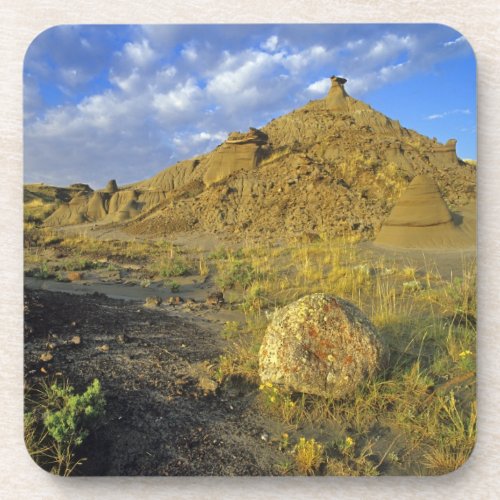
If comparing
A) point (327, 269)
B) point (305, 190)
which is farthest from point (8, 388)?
point (305, 190)

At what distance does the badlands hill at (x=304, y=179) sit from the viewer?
4.37 meters

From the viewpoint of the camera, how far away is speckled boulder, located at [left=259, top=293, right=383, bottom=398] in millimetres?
1814

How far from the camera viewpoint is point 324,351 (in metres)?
1.83

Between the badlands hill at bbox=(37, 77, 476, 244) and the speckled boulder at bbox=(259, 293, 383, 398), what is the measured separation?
72.8 inches

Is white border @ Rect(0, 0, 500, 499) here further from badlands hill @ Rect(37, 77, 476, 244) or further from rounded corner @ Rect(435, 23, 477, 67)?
badlands hill @ Rect(37, 77, 476, 244)

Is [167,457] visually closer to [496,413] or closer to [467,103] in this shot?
[496,413]

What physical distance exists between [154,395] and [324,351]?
0.98 m

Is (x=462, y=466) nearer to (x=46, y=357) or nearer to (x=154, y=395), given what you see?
(x=154, y=395)

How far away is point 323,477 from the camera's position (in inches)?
73.2

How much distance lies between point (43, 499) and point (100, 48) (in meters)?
2.76

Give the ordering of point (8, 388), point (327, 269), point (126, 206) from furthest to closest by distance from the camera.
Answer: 1. point (126, 206)
2. point (327, 269)
3. point (8, 388)

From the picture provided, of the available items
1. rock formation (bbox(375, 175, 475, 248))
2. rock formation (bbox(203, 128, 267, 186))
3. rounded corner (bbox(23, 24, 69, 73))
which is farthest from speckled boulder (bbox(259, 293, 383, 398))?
rock formation (bbox(203, 128, 267, 186))

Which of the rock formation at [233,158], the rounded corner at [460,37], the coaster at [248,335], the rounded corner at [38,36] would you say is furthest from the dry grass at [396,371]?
the rock formation at [233,158]

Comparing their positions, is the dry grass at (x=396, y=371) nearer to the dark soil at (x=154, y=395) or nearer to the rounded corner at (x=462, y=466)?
the rounded corner at (x=462, y=466)
